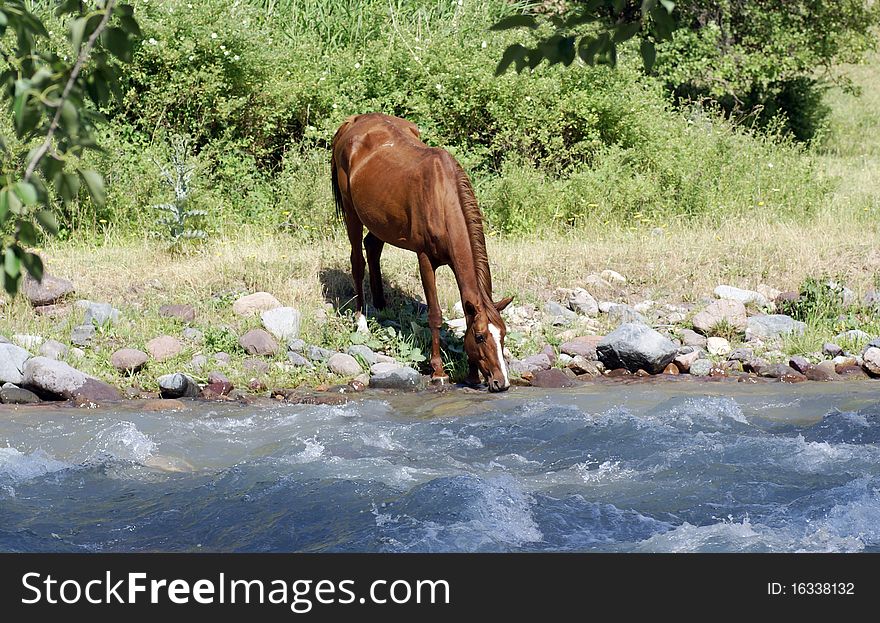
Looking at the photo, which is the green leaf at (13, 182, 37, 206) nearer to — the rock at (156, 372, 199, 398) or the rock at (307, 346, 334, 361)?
the rock at (156, 372, 199, 398)

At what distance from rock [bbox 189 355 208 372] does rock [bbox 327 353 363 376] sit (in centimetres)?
93

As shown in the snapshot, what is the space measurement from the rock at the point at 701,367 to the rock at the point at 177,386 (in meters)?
3.80

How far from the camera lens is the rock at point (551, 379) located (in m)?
8.29

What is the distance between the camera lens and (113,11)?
8.38ft

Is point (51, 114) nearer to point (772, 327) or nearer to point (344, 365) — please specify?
point (344, 365)

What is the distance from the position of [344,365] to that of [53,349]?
216 cm

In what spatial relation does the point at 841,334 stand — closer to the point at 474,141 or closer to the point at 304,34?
the point at 474,141

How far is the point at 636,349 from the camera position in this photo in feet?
27.9

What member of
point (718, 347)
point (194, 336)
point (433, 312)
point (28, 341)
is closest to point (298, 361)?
point (194, 336)

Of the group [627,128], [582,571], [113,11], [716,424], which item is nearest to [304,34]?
[627,128]

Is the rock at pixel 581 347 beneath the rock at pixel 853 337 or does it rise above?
beneath

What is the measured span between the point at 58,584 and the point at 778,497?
3520 mm

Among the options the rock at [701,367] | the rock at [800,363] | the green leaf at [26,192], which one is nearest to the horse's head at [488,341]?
the rock at [701,367]

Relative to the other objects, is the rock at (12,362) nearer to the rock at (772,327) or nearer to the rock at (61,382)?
the rock at (61,382)
